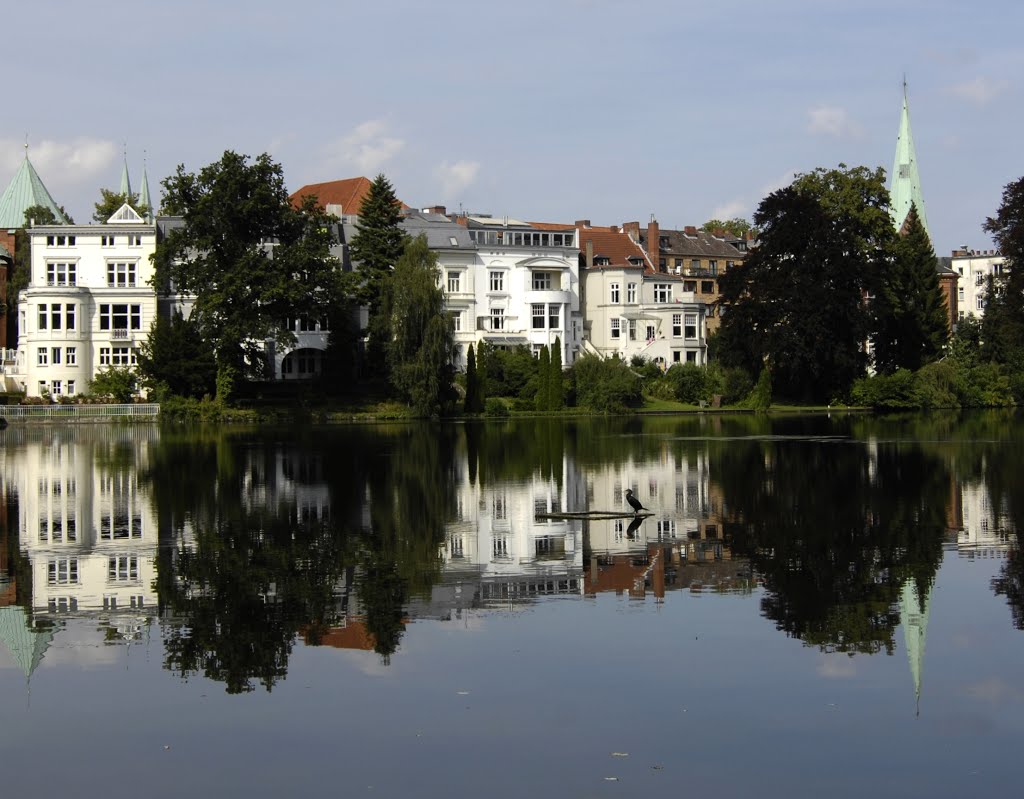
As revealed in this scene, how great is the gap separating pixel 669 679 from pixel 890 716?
237 cm

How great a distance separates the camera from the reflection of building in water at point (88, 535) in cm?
1878

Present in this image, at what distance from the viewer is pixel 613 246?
9925 centimetres

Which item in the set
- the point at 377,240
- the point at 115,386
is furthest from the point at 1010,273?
the point at 115,386

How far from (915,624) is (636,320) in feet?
258

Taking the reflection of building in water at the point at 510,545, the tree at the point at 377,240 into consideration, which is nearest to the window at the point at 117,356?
the tree at the point at 377,240

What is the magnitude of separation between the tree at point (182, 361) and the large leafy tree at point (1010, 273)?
4180cm

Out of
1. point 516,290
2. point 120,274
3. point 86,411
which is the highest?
point 120,274

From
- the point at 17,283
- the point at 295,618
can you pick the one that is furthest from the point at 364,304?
the point at 295,618

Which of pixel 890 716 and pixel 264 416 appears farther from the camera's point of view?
pixel 264 416

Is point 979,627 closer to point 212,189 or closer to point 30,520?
point 30,520

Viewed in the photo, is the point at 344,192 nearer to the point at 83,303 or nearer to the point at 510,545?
the point at 83,303

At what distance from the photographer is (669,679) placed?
47.5ft

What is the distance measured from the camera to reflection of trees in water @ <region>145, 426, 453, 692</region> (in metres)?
16.3

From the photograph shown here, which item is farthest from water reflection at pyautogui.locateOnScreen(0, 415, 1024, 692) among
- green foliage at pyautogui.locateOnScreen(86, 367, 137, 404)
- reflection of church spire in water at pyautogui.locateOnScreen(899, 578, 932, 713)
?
green foliage at pyautogui.locateOnScreen(86, 367, 137, 404)
